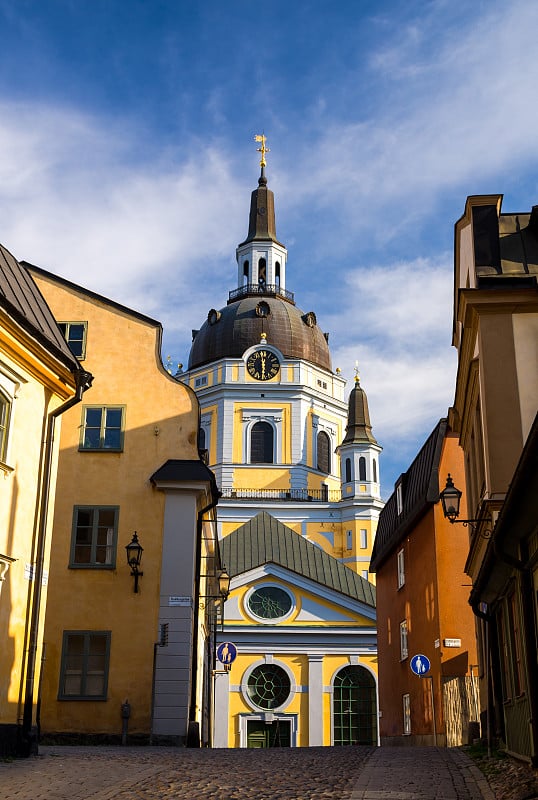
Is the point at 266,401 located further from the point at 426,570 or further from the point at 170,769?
the point at 170,769

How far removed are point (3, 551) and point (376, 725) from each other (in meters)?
28.6

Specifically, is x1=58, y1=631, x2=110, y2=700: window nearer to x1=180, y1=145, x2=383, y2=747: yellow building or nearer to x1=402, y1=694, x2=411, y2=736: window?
x1=402, y1=694, x2=411, y2=736: window

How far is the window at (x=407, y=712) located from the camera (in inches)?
1099

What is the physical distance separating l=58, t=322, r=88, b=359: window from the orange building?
8.96 m

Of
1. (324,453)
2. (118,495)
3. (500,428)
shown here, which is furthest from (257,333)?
(500,428)

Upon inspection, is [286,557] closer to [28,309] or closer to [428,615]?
[428,615]

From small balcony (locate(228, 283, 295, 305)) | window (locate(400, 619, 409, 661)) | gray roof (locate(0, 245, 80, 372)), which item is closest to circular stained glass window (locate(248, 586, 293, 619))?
window (locate(400, 619, 409, 661))

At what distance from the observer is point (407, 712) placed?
28.2 m

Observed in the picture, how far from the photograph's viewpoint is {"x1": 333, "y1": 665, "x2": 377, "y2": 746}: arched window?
38.7 metres

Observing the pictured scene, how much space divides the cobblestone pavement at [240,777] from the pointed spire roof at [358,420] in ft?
177

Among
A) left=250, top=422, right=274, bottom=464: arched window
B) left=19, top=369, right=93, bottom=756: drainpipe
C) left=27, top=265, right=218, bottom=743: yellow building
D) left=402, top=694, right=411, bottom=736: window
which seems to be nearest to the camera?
left=19, top=369, right=93, bottom=756: drainpipe

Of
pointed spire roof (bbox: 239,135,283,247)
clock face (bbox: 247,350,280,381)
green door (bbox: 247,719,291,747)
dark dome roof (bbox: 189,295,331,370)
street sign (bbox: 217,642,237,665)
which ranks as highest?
pointed spire roof (bbox: 239,135,283,247)

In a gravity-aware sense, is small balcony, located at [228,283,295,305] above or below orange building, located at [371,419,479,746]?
above

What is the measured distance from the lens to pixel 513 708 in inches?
494
